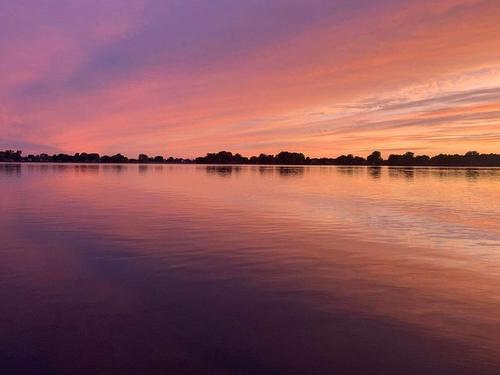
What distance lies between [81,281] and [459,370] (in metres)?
10.9

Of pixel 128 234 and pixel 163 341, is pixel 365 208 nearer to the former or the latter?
pixel 128 234

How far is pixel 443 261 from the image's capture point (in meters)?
15.7

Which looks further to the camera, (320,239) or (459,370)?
(320,239)

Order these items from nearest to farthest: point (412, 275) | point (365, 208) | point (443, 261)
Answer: point (412, 275) < point (443, 261) < point (365, 208)

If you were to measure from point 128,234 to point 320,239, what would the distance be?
1037cm

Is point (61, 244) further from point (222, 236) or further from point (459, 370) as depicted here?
point (459, 370)

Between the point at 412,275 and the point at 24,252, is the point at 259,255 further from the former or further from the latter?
the point at 24,252

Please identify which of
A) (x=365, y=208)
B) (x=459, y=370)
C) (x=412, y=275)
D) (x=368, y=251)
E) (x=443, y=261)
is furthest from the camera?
(x=365, y=208)

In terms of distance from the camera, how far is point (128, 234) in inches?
821

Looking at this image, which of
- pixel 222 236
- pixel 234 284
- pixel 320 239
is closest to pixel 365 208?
pixel 320 239

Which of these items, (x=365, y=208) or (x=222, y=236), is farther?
(x=365, y=208)

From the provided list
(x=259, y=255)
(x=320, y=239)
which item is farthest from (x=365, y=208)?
(x=259, y=255)

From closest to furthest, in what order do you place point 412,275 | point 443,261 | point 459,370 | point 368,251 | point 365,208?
point 459,370, point 412,275, point 443,261, point 368,251, point 365,208

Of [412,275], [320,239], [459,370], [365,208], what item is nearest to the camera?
[459,370]
